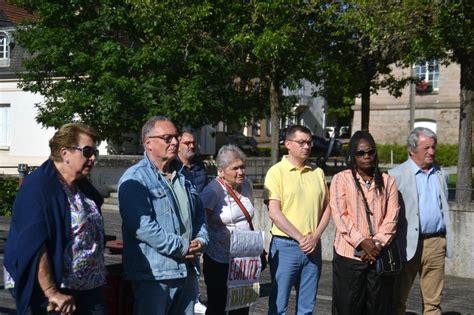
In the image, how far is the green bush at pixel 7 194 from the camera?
66.7ft

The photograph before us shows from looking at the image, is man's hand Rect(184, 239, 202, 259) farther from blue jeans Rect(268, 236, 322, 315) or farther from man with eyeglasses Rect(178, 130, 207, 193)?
man with eyeglasses Rect(178, 130, 207, 193)

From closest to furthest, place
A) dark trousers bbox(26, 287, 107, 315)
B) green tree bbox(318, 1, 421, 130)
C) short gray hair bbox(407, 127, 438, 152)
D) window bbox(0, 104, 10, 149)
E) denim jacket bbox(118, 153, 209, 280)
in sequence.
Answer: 1. dark trousers bbox(26, 287, 107, 315)
2. denim jacket bbox(118, 153, 209, 280)
3. short gray hair bbox(407, 127, 438, 152)
4. green tree bbox(318, 1, 421, 130)
5. window bbox(0, 104, 10, 149)

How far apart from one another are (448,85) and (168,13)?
32528 millimetres

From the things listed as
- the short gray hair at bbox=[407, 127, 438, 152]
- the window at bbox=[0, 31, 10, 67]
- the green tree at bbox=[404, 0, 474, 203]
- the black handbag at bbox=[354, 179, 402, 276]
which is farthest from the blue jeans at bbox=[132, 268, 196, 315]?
the window at bbox=[0, 31, 10, 67]

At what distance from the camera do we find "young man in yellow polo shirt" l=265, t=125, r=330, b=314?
7.02 m

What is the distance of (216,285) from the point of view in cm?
677

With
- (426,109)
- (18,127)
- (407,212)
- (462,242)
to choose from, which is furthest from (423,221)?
(426,109)

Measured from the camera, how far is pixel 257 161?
30234 mm

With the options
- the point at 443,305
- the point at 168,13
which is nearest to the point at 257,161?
the point at 168,13

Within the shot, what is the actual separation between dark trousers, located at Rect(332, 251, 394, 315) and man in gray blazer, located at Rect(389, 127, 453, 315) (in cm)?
52

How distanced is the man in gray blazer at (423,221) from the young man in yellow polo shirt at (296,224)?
73cm

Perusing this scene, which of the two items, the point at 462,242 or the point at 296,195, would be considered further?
the point at 462,242

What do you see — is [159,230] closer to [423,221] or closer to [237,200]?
[237,200]

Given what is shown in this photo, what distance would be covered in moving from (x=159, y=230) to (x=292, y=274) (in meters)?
1.98
